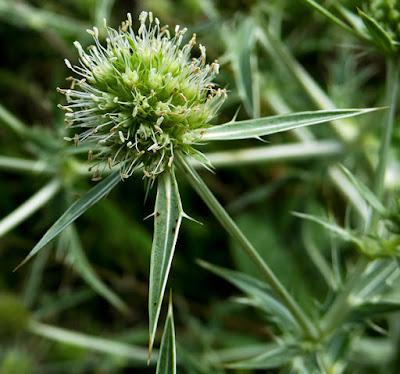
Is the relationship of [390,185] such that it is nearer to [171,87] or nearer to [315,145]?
[315,145]

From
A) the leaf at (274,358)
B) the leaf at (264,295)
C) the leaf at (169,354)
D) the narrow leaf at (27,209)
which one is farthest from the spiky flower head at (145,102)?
the narrow leaf at (27,209)

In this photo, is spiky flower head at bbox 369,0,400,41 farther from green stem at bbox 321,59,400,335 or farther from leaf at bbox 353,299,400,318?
leaf at bbox 353,299,400,318

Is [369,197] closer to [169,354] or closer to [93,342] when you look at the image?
[169,354]

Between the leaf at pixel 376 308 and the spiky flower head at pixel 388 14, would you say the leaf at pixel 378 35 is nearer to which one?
the spiky flower head at pixel 388 14

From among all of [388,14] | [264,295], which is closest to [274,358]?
[264,295]

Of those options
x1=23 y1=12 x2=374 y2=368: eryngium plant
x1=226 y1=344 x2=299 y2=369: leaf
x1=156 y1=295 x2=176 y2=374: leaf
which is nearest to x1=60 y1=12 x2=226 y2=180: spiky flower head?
x1=23 y1=12 x2=374 y2=368: eryngium plant
